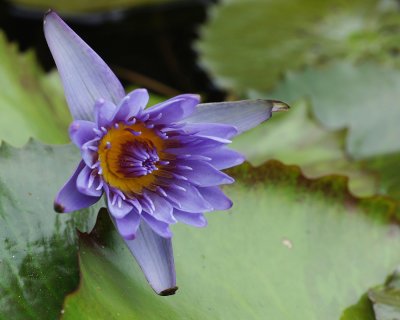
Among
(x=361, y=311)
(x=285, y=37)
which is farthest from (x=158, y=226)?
(x=285, y=37)

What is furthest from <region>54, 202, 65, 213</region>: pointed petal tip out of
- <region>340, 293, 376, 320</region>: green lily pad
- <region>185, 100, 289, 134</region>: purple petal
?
<region>340, 293, 376, 320</region>: green lily pad

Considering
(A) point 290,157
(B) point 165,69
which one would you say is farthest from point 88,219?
(B) point 165,69

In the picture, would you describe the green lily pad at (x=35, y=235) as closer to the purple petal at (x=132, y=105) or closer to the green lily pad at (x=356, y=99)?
the purple petal at (x=132, y=105)

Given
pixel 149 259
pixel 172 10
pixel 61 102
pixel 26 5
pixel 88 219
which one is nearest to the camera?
pixel 149 259

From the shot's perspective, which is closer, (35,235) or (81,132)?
(81,132)

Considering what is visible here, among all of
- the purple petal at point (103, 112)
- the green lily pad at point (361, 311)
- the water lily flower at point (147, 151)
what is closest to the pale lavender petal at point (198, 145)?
the water lily flower at point (147, 151)

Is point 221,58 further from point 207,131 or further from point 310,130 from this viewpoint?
point 207,131

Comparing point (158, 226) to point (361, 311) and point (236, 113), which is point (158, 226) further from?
point (361, 311)
